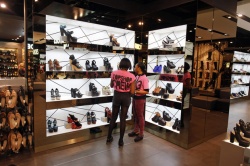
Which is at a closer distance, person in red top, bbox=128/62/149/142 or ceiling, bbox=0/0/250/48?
ceiling, bbox=0/0/250/48

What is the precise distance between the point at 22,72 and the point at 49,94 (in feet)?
1.98

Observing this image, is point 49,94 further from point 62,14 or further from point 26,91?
point 62,14

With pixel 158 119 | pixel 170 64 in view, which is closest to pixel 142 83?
pixel 170 64

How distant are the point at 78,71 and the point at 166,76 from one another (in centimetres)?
184

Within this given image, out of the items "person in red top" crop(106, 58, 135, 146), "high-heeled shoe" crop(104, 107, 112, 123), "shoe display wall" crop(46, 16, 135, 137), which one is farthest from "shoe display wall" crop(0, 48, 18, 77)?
"high-heeled shoe" crop(104, 107, 112, 123)

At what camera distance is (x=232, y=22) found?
141 inches

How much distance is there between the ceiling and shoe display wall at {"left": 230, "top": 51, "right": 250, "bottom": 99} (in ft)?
3.89

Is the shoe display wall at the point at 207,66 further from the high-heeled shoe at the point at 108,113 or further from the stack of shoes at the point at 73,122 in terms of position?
the stack of shoes at the point at 73,122

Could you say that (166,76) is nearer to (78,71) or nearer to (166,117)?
(166,117)

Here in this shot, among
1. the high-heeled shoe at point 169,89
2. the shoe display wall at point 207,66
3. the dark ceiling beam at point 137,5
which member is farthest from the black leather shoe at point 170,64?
the dark ceiling beam at point 137,5

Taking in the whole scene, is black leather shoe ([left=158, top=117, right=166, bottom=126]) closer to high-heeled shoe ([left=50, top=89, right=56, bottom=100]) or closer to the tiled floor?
the tiled floor

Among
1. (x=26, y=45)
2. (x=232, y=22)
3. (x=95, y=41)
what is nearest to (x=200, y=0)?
(x=232, y=22)

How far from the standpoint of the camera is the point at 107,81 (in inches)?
159

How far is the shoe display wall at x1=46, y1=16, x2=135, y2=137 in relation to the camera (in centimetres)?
309
